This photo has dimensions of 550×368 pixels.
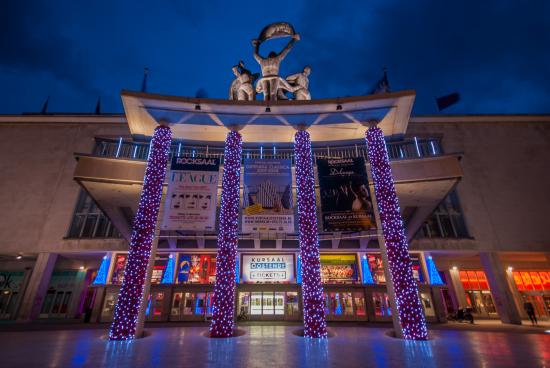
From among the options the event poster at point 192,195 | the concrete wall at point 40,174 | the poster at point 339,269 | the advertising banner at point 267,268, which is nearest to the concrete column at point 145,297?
the event poster at point 192,195

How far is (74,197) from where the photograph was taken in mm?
22297

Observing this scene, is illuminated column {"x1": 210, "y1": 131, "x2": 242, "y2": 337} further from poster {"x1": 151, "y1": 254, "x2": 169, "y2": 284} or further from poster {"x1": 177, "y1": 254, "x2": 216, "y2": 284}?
poster {"x1": 151, "y1": 254, "x2": 169, "y2": 284}

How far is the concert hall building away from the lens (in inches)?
476

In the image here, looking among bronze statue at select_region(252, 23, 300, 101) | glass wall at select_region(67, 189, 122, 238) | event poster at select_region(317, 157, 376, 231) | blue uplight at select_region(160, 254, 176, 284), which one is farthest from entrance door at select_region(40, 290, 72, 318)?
event poster at select_region(317, 157, 376, 231)

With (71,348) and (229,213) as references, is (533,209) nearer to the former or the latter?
(229,213)

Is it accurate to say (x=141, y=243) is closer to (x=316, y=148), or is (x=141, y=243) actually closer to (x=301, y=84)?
(x=316, y=148)

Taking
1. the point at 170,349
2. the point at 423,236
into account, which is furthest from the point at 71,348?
the point at 423,236

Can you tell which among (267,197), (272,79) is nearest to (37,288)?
(267,197)

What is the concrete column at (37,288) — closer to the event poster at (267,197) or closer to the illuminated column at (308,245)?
the event poster at (267,197)

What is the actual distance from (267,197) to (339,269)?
12.2 meters

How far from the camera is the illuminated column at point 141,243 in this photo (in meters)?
9.82

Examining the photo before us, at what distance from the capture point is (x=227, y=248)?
11.2 meters

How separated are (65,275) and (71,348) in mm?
19665

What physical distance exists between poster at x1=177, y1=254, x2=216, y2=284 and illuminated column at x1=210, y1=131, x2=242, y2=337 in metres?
10.3
